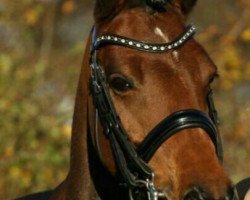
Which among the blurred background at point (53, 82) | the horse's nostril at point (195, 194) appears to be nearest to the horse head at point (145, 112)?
the horse's nostril at point (195, 194)

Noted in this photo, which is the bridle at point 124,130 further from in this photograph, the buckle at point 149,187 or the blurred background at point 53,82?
the blurred background at point 53,82

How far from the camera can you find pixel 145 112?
3.71 m

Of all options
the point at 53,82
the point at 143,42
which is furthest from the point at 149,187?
the point at 53,82

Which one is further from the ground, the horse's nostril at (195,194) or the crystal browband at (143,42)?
the crystal browband at (143,42)

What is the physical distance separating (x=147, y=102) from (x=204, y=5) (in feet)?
23.1

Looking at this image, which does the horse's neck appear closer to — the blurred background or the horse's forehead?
the horse's forehead

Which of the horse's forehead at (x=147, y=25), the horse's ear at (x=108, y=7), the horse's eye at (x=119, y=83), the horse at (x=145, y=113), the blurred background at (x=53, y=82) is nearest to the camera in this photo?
the horse at (x=145, y=113)

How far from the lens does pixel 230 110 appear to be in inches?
350

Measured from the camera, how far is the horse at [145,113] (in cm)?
358

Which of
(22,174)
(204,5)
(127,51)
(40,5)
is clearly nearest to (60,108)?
(22,174)

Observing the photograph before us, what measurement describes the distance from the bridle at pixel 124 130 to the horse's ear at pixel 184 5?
0.67ft

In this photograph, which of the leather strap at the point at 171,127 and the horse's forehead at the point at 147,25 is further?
the horse's forehead at the point at 147,25

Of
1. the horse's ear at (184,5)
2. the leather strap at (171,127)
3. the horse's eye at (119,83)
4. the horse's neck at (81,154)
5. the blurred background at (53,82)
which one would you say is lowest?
the blurred background at (53,82)

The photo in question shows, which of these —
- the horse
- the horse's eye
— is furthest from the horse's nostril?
the horse's eye
